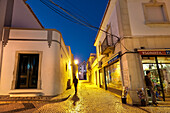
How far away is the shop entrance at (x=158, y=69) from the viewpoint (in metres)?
5.94

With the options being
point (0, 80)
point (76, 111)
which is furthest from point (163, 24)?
point (0, 80)

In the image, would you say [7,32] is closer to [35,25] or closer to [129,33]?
[35,25]

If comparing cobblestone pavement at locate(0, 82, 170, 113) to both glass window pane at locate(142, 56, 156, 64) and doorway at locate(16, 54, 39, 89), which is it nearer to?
doorway at locate(16, 54, 39, 89)

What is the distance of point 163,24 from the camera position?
6480 millimetres

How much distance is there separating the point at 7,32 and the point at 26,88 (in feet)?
14.7

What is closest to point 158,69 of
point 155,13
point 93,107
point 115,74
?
point 115,74

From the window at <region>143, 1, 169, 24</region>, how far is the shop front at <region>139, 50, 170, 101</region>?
92.9 inches

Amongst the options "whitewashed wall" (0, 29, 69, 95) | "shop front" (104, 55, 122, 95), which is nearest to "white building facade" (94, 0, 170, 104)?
"shop front" (104, 55, 122, 95)

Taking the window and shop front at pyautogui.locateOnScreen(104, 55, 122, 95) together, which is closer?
the window

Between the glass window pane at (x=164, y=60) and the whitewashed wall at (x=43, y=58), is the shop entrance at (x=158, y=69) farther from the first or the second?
the whitewashed wall at (x=43, y=58)

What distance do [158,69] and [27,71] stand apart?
9.21 metres

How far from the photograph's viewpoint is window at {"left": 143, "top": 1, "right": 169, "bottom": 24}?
6.55m

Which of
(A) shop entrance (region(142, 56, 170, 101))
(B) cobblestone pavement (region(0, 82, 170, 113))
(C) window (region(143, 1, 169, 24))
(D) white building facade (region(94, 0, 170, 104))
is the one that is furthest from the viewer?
(C) window (region(143, 1, 169, 24))

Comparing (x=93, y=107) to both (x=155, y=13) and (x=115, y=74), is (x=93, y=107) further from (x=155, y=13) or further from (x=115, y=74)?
(x=155, y=13)
